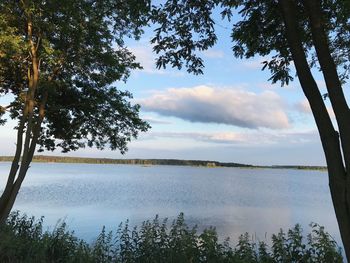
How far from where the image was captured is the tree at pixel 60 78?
12672 millimetres

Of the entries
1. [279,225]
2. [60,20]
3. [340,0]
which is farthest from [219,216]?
[340,0]

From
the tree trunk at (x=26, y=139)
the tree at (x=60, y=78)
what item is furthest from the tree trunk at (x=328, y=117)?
the tree trunk at (x=26, y=139)

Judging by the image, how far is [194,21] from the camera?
23.6 feet

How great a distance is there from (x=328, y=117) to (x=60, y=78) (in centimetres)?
1137

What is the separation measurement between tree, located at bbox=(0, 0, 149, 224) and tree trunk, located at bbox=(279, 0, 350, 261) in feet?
21.8

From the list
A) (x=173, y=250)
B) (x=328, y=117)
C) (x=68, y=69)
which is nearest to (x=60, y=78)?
(x=68, y=69)

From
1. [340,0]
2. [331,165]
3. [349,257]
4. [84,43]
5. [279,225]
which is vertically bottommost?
[279,225]

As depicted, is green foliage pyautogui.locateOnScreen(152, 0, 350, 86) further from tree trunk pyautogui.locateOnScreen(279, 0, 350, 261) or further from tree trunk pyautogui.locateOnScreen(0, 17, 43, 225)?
tree trunk pyautogui.locateOnScreen(0, 17, 43, 225)

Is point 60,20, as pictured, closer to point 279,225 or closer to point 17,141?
point 17,141

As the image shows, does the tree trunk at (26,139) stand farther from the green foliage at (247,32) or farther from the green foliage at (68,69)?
the green foliage at (247,32)

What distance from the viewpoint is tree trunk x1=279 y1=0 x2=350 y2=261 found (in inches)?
193

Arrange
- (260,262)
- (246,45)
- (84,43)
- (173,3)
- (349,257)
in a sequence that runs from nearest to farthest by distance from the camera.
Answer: (349,257) → (173,3) → (246,45) → (260,262) → (84,43)

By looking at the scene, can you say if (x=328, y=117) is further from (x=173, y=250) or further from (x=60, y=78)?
(x=60, y=78)

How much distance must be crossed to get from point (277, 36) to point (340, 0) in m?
2.13
